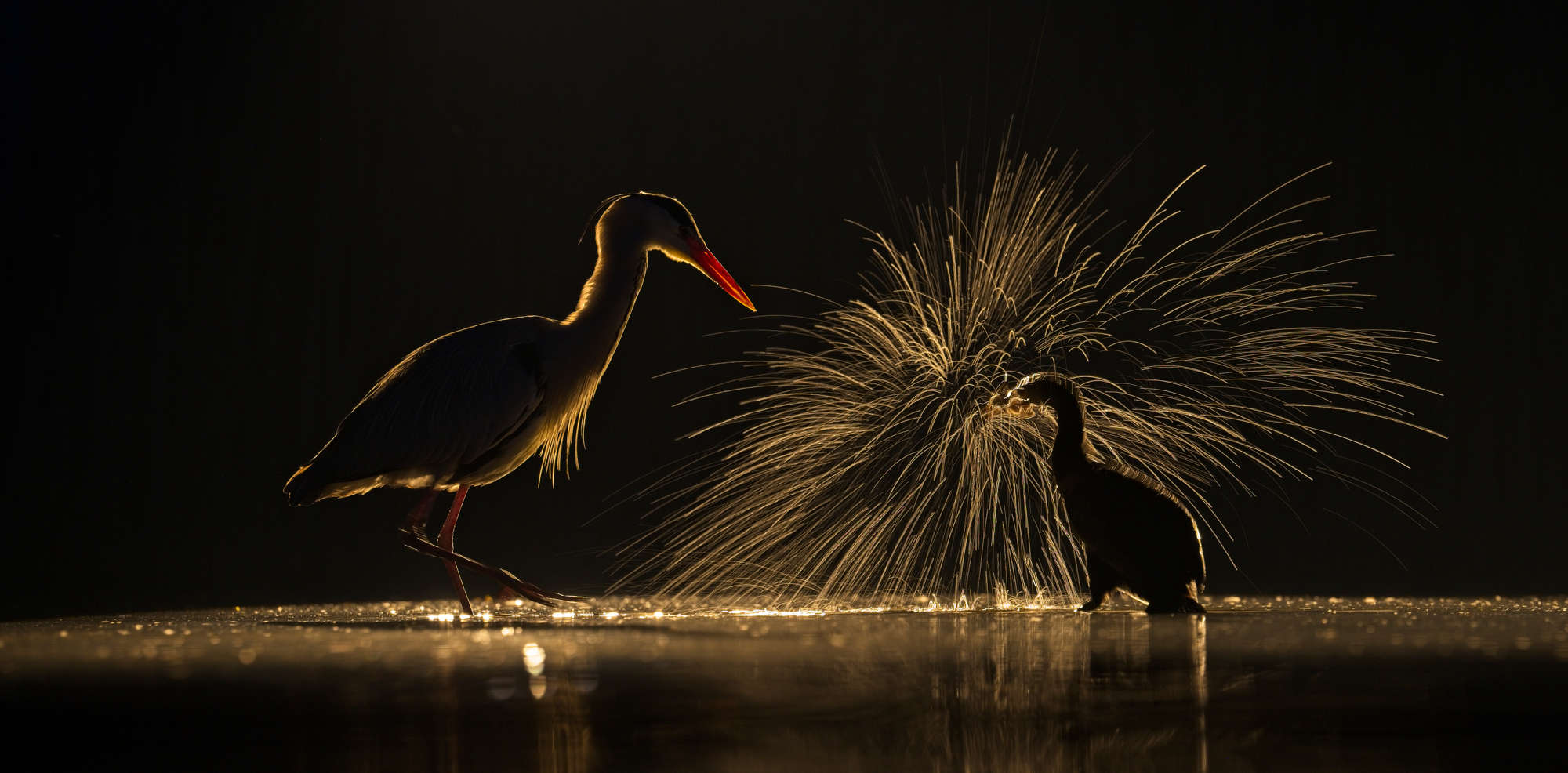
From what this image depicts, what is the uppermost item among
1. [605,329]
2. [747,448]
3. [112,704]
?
[605,329]

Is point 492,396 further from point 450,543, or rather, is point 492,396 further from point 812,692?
point 812,692

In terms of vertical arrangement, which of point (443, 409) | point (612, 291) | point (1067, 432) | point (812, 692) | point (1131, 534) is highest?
point (612, 291)

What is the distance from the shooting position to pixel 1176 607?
6.12 meters

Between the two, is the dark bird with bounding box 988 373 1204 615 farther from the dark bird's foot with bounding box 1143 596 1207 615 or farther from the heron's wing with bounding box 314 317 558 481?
the heron's wing with bounding box 314 317 558 481

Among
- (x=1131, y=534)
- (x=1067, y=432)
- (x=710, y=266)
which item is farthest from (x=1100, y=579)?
(x=710, y=266)

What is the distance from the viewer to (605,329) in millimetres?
6926

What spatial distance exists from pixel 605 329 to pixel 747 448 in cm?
85

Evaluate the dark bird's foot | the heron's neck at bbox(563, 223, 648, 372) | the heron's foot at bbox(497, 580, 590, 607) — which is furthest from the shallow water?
the heron's neck at bbox(563, 223, 648, 372)

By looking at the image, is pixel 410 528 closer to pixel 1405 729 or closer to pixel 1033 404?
pixel 1033 404

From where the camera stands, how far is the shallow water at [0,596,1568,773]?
130 inches

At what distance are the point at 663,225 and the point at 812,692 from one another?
334 cm

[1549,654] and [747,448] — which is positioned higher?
[747,448]

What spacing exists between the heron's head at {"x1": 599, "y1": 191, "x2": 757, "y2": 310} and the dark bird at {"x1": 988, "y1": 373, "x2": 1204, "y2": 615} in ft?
5.73

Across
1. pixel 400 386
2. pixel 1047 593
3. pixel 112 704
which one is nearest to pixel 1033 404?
pixel 1047 593
